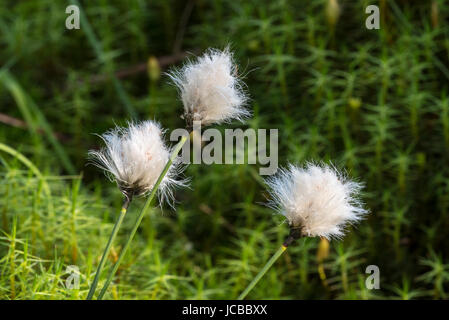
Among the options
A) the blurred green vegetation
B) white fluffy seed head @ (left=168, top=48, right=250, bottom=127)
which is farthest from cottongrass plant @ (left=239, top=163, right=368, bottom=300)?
the blurred green vegetation

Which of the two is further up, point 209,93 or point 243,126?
point 243,126

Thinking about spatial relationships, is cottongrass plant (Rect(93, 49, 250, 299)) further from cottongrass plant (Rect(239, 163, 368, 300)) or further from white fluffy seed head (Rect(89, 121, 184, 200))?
cottongrass plant (Rect(239, 163, 368, 300))

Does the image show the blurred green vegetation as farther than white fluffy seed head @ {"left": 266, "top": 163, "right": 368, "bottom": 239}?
Yes

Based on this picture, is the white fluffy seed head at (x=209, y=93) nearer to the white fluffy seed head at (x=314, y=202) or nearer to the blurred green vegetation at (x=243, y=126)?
the white fluffy seed head at (x=314, y=202)

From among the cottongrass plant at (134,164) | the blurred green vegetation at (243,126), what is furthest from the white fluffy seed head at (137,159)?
the blurred green vegetation at (243,126)

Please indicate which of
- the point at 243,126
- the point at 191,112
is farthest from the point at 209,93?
the point at 243,126

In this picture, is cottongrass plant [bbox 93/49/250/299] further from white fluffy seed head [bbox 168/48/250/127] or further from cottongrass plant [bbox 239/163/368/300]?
cottongrass plant [bbox 239/163/368/300]

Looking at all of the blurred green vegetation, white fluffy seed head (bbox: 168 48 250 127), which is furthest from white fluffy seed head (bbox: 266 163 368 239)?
the blurred green vegetation

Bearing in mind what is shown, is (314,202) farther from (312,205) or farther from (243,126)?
(243,126)

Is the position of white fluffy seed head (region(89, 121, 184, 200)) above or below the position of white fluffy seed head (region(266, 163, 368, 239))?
above

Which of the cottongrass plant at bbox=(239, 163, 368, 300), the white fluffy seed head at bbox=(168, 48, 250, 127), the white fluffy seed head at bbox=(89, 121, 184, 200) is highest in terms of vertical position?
the white fluffy seed head at bbox=(168, 48, 250, 127)
